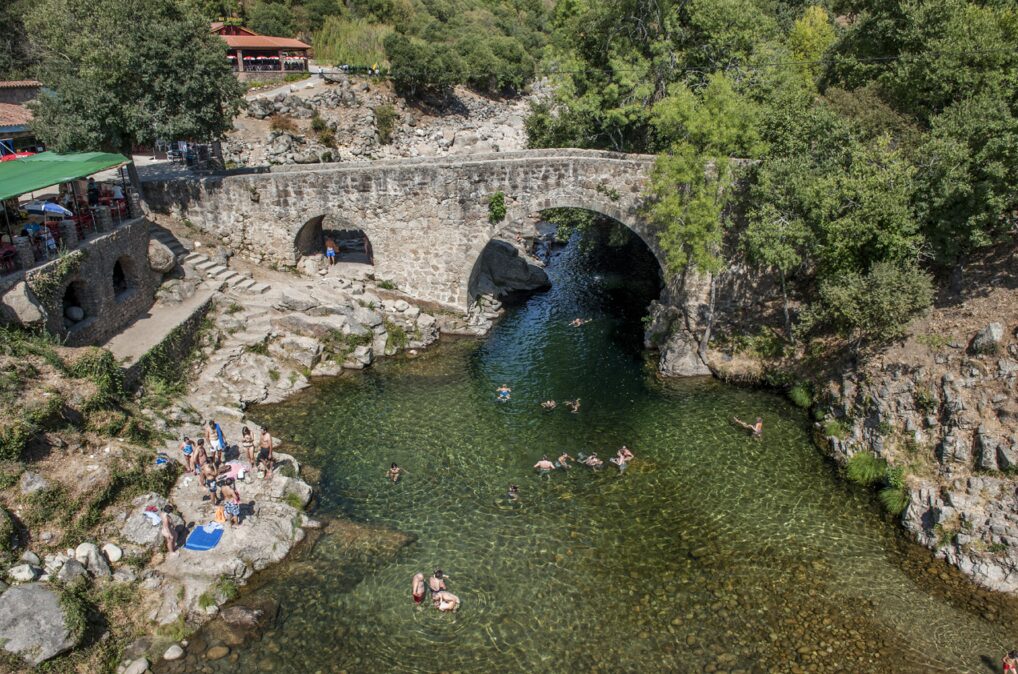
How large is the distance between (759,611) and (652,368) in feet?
47.2

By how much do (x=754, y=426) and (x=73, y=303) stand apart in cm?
2773

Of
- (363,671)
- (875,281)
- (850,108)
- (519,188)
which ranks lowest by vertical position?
(363,671)

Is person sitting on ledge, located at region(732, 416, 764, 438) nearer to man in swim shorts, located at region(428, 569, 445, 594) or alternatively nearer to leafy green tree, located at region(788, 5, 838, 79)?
man in swim shorts, located at region(428, 569, 445, 594)

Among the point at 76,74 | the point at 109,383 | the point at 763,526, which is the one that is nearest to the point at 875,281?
the point at 763,526

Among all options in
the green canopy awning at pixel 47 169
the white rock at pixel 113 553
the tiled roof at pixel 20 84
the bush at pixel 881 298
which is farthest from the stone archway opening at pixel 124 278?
the bush at pixel 881 298

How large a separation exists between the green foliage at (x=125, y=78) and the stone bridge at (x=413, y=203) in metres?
3.86

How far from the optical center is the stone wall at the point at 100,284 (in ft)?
81.6

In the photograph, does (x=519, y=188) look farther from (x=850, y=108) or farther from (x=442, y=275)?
(x=850, y=108)

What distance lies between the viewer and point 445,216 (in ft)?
112

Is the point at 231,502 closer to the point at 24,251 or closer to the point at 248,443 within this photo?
the point at 248,443

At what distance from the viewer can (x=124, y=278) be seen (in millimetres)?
30750

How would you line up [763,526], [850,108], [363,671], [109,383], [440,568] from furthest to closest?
[850,108], [109,383], [763,526], [440,568], [363,671]

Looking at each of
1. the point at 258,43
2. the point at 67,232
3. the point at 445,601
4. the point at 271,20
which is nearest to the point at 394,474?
the point at 445,601

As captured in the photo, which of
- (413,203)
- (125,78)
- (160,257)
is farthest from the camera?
(413,203)
